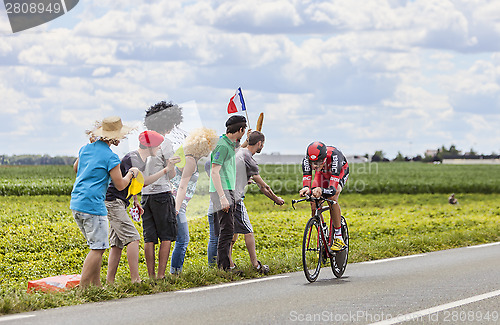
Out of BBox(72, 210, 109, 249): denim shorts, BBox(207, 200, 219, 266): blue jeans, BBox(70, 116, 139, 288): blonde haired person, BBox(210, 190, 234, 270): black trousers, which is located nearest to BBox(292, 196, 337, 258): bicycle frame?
BBox(210, 190, 234, 270): black trousers

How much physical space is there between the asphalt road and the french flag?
283 centimetres

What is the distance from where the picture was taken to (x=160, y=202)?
9438mm

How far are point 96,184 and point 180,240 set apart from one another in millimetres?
2153

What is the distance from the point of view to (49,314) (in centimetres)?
758

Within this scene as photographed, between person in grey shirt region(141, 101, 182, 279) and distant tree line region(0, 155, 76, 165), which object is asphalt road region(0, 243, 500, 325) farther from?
distant tree line region(0, 155, 76, 165)

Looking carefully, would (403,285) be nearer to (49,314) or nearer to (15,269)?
(49,314)

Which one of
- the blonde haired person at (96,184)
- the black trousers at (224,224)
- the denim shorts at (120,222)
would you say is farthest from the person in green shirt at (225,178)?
the blonde haired person at (96,184)

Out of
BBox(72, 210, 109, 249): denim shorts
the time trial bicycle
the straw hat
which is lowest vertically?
the time trial bicycle

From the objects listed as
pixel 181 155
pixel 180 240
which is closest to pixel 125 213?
pixel 181 155

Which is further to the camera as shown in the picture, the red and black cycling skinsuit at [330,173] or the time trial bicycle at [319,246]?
the red and black cycling skinsuit at [330,173]

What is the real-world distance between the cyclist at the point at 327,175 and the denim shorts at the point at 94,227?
2.79 m

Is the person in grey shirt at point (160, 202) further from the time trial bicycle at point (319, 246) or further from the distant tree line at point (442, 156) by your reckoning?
the distant tree line at point (442, 156)

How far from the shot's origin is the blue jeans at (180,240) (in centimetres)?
1012

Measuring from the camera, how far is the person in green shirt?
9.98 meters
